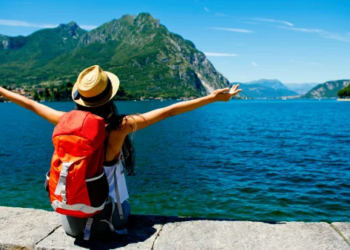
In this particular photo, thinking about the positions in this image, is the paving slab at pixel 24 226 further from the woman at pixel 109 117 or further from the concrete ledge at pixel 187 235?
the woman at pixel 109 117

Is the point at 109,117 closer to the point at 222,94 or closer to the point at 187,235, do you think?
the point at 222,94

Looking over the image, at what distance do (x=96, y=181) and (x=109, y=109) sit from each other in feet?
3.00

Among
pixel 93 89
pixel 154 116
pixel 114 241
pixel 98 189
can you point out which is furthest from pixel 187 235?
pixel 93 89

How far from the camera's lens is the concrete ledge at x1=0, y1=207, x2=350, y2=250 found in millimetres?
3586

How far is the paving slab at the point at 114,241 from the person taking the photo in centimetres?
357

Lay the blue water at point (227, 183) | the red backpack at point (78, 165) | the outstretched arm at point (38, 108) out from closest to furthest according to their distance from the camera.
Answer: the red backpack at point (78, 165), the outstretched arm at point (38, 108), the blue water at point (227, 183)

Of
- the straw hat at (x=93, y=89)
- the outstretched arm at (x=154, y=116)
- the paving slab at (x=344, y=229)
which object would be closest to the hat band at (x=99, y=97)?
the straw hat at (x=93, y=89)

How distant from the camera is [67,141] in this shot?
10.8 ft

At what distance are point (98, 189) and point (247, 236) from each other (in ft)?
6.29

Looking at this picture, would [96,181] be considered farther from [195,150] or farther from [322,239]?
[195,150]

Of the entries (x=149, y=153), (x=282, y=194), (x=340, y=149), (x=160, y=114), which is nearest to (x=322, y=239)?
(x=160, y=114)

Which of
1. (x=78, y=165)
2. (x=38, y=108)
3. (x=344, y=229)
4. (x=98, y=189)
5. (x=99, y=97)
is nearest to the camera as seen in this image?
(x=78, y=165)

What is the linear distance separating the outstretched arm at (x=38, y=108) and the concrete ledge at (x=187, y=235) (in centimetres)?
148

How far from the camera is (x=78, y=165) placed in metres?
3.27
